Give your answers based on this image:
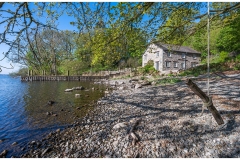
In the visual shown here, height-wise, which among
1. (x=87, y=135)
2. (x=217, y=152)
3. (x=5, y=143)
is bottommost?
(x=5, y=143)

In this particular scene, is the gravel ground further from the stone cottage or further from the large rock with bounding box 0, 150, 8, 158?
the stone cottage

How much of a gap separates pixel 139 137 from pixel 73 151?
1.83 metres

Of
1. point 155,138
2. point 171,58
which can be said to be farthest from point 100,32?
point 171,58

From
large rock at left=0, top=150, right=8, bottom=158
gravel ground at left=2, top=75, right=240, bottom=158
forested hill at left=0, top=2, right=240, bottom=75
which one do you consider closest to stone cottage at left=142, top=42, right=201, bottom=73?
forested hill at left=0, top=2, right=240, bottom=75

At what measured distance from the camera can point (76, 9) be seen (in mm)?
3580

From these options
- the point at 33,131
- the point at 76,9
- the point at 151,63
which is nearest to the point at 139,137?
the point at 76,9

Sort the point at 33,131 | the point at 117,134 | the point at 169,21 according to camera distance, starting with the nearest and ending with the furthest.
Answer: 1. the point at 117,134
2. the point at 33,131
3. the point at 169,21

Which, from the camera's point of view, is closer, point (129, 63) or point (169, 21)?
point (169, 21)

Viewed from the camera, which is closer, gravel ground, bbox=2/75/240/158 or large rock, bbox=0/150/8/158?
gravel ground, bbox=2/75/240/158

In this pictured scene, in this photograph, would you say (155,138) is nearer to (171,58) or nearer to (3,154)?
(3,154)

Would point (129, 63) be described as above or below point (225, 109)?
above

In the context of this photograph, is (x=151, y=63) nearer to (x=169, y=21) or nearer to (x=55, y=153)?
(x=169, y=21)

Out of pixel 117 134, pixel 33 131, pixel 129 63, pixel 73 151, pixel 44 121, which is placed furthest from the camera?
pixel 129 63

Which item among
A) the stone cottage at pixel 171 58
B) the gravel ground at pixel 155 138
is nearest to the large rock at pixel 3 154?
the gravel ground at pixel 155 138
